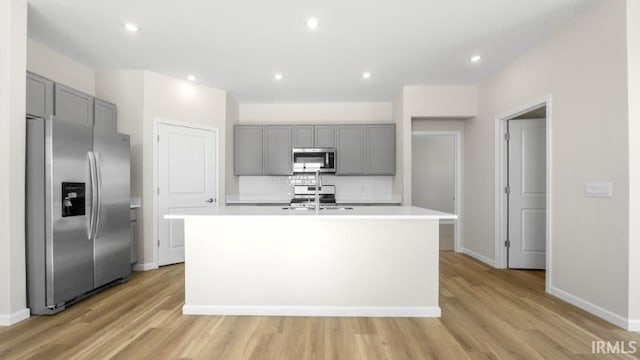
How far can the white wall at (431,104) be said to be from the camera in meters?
4.62

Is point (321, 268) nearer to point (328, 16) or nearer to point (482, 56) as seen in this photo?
point (328, 16)

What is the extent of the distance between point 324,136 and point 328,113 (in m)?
0.55

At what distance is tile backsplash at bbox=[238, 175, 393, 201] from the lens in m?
5.43

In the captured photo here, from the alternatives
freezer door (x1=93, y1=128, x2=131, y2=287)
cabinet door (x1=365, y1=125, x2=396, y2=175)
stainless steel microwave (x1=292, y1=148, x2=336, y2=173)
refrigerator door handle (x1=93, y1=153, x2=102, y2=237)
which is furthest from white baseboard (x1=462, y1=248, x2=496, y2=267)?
refrigerator door handle (x1=93, y1=153, x2=102, y2=237)

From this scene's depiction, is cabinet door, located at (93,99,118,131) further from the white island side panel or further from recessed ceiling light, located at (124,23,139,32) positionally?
the white island side panel

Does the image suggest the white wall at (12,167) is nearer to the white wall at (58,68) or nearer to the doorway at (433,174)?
the white wall at (58,68)

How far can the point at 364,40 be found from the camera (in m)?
3.17

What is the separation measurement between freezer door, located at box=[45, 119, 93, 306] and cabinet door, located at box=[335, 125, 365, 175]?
3422 mm

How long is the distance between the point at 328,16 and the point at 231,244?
7.29ft

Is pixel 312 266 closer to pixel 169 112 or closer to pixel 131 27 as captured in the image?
pixel 131 27

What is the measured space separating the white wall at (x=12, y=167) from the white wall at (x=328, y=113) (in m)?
3.39

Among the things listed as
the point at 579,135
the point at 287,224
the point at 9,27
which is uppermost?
the point at 9,27

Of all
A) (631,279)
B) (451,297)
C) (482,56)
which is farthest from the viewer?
(482,56)

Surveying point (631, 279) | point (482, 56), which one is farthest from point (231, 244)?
point (482, 56)
